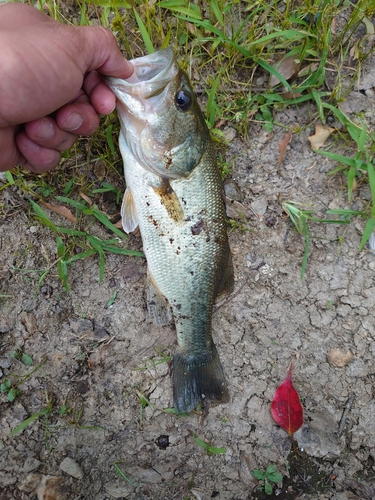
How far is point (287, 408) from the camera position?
2.80m

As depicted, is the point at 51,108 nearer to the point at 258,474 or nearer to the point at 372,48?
the point at 372,48

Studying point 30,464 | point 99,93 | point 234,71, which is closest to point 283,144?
point 234,71

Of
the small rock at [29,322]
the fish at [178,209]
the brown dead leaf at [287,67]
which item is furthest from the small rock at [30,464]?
the brown dead leaf at [287,67]

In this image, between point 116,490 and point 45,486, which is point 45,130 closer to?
point 45,486

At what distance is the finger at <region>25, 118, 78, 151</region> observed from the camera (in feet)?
7.47

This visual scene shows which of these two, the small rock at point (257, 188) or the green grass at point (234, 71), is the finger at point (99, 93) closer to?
the green grass at point (234, 71)

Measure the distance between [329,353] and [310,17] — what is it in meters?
2.57

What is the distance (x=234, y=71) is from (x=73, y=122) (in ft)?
4.62

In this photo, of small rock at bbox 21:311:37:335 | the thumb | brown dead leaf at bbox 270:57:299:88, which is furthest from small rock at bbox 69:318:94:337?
Answer: brown dead leaf at bbox 270:57:299:88

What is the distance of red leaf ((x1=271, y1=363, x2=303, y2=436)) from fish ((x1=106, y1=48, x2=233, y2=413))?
0.41 metres

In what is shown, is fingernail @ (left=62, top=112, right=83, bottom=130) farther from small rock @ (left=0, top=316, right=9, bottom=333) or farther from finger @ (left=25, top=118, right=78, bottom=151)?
small rock @ (left=0, top=316, right=9, bottom=333)

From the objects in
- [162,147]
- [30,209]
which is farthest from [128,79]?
[30,209]

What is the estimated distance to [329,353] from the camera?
2.91 metres

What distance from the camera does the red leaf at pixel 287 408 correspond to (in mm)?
2783
